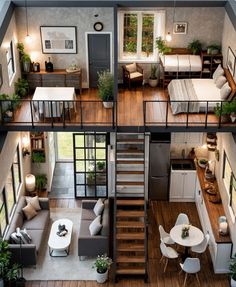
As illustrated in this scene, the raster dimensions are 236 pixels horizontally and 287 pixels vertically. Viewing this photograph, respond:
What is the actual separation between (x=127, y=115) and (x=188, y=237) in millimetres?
3834

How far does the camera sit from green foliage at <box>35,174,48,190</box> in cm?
1880

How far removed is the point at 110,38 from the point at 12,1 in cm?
328

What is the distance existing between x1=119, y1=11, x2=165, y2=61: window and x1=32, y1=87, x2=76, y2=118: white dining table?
2622mm

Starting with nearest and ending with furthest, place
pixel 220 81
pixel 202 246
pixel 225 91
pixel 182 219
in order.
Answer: pixel 202 246
pixel 225 91
pixel 182 219
pixel 220 81

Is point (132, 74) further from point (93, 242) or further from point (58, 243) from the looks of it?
point (58, 243)

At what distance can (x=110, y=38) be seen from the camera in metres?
18.5

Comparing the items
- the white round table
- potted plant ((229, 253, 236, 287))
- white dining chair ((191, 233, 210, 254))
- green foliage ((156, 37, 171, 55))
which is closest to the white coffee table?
the white round table

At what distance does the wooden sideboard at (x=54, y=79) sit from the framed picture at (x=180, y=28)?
3284 mm

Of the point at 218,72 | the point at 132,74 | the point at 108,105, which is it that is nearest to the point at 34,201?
the point at 108,105

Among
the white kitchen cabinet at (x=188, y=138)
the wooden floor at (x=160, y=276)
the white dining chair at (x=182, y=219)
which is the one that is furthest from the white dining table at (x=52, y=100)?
the wooden floor at (x=160, y=276)

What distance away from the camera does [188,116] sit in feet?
53.2

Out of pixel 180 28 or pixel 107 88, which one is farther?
pixel 180 28

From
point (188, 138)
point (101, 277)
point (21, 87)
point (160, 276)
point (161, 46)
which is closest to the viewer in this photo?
point (101, 277)

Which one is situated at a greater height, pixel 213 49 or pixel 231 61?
pixel 213 49
